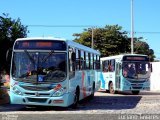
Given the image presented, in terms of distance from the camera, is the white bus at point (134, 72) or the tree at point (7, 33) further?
the white bus at point (134, 72)

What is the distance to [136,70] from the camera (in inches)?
1234

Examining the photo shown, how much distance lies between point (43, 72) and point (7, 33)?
6.50 metres

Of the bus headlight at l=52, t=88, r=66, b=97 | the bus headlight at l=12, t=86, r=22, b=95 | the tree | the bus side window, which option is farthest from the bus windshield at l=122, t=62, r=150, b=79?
the bus headlight at l=12, t=86, r=22, b=95

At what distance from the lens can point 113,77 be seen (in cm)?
3331

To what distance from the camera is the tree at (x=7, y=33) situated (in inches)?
905

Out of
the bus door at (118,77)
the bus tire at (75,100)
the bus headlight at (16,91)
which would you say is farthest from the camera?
the bus door at (118,77)

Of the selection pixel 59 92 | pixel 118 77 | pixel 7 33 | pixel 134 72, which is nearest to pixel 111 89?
pixel 118 77

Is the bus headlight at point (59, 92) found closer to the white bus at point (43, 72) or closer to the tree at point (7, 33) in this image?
the white bus at point (43, 72)

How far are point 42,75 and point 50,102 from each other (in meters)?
1.14

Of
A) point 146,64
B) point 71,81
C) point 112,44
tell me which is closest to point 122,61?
point 146,64

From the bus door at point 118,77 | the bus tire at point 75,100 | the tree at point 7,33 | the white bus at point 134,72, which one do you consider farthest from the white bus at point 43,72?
the bus door at point 118,77

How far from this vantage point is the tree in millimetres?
22984

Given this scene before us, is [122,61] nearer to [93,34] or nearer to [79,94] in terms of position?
[79,94]

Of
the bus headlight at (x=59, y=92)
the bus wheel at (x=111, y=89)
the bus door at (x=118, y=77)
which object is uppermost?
Answer: the bus door at (x=118, y=77)
